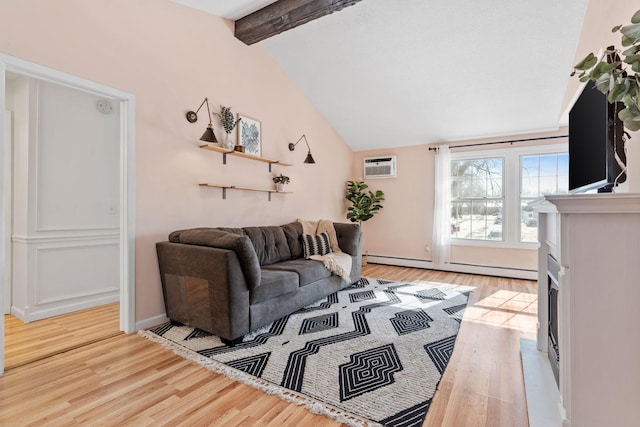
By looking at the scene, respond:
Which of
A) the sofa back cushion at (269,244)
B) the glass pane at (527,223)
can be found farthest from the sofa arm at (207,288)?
the glass pane at (527,223)

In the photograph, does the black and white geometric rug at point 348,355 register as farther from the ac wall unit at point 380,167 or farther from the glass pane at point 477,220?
the ac wall unit at point 380,167

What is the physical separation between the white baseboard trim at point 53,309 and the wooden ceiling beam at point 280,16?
3293 mm

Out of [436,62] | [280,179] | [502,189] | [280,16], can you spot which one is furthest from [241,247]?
[502,189]

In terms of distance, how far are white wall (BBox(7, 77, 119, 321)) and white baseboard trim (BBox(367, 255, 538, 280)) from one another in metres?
4.16

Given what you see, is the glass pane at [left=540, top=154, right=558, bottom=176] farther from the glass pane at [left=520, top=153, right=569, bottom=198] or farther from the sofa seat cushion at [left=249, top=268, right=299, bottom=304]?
the sofa seat cushion at [left=249, top=268, right=299, bottom=304]

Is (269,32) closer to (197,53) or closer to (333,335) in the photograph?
(197,53)

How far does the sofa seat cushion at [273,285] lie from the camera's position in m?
2.40

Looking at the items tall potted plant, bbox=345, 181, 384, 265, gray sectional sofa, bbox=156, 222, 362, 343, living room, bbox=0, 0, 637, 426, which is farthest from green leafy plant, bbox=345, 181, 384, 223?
gray sectional sofa, bbox=156, 222, 362, 343

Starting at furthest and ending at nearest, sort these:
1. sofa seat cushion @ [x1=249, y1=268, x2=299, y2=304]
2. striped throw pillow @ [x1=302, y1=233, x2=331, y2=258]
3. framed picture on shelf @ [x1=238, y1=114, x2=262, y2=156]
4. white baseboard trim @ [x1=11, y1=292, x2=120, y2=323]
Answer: striped throw pillow @ [x1=302, y1=233, x2=331, y2=258] < framed picture on shelf @ [x1=238, y1=114, x2=262, y2=156] < white baseboard trim @ [x1=11, y1=292, x2=120, y2=323] < sofa seat cushion @ [x1=249, y1=268, x2=299, y2=304]

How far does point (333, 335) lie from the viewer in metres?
2.44

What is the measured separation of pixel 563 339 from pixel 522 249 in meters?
3.95

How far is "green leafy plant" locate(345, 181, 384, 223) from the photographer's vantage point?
18.0 ft

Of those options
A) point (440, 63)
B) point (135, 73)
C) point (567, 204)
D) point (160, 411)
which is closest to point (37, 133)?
point (135, 73)

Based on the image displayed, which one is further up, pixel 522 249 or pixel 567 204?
pixel 567 204
